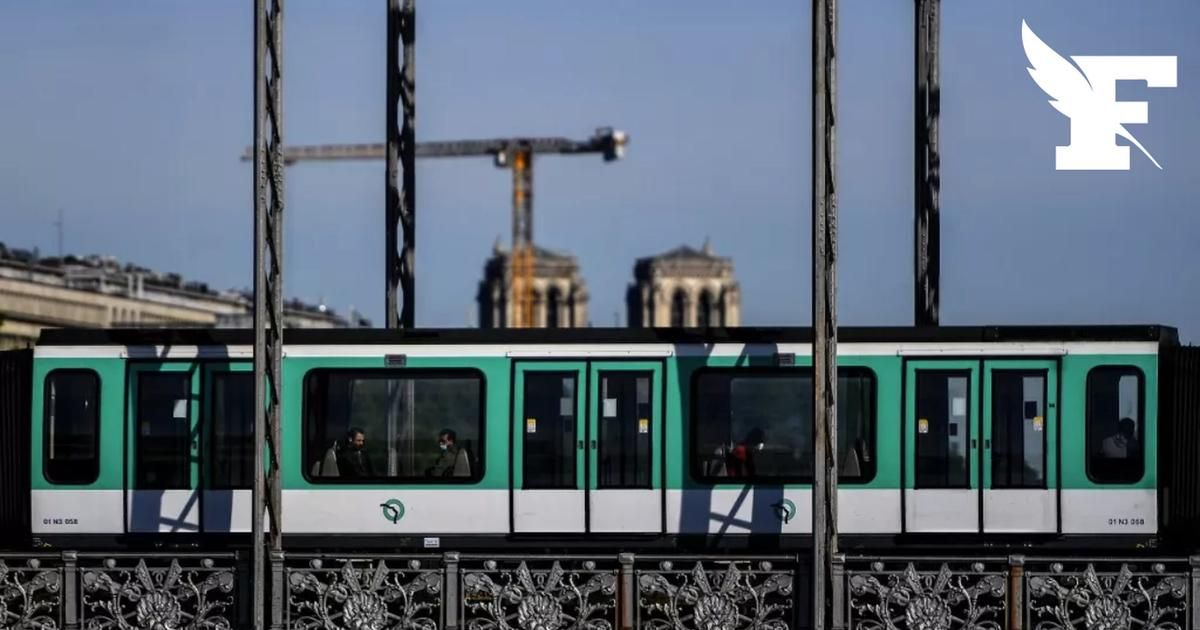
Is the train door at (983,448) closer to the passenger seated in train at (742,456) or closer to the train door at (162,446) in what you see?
the passenger seated in train at (742,456)

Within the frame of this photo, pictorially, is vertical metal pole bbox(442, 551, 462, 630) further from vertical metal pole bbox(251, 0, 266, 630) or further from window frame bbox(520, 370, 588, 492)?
window frame bbox(520, 370, 588, 492)

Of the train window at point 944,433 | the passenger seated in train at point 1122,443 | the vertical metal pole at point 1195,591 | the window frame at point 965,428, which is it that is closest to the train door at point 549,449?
the window frame at point 965,428

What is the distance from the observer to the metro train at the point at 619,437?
87.1ft

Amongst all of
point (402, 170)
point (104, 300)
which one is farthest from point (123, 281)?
point (402, 170)

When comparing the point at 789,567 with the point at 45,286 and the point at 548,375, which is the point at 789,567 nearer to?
the point at 548,375

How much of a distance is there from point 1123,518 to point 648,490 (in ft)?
18.0

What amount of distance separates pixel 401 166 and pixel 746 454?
6.30 meters

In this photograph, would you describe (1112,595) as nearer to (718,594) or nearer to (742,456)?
(718,594)

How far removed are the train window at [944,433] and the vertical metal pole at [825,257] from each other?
3.81 meters

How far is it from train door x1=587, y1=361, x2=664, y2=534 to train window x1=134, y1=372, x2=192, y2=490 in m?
4.89

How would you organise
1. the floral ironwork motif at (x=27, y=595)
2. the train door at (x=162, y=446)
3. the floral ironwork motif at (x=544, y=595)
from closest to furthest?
the floral ironwork motif at (x=544, y=595) → the floral ironwork motif at (x=27, y=595) → the train door at (x=162, y=446)

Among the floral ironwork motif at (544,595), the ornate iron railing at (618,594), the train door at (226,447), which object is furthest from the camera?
the train door at (226,447)

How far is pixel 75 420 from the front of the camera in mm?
27547

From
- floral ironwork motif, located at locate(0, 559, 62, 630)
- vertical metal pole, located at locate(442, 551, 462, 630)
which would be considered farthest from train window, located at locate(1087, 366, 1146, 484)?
floral ironwork motif, located at locate(0, 559, 62, 630)
